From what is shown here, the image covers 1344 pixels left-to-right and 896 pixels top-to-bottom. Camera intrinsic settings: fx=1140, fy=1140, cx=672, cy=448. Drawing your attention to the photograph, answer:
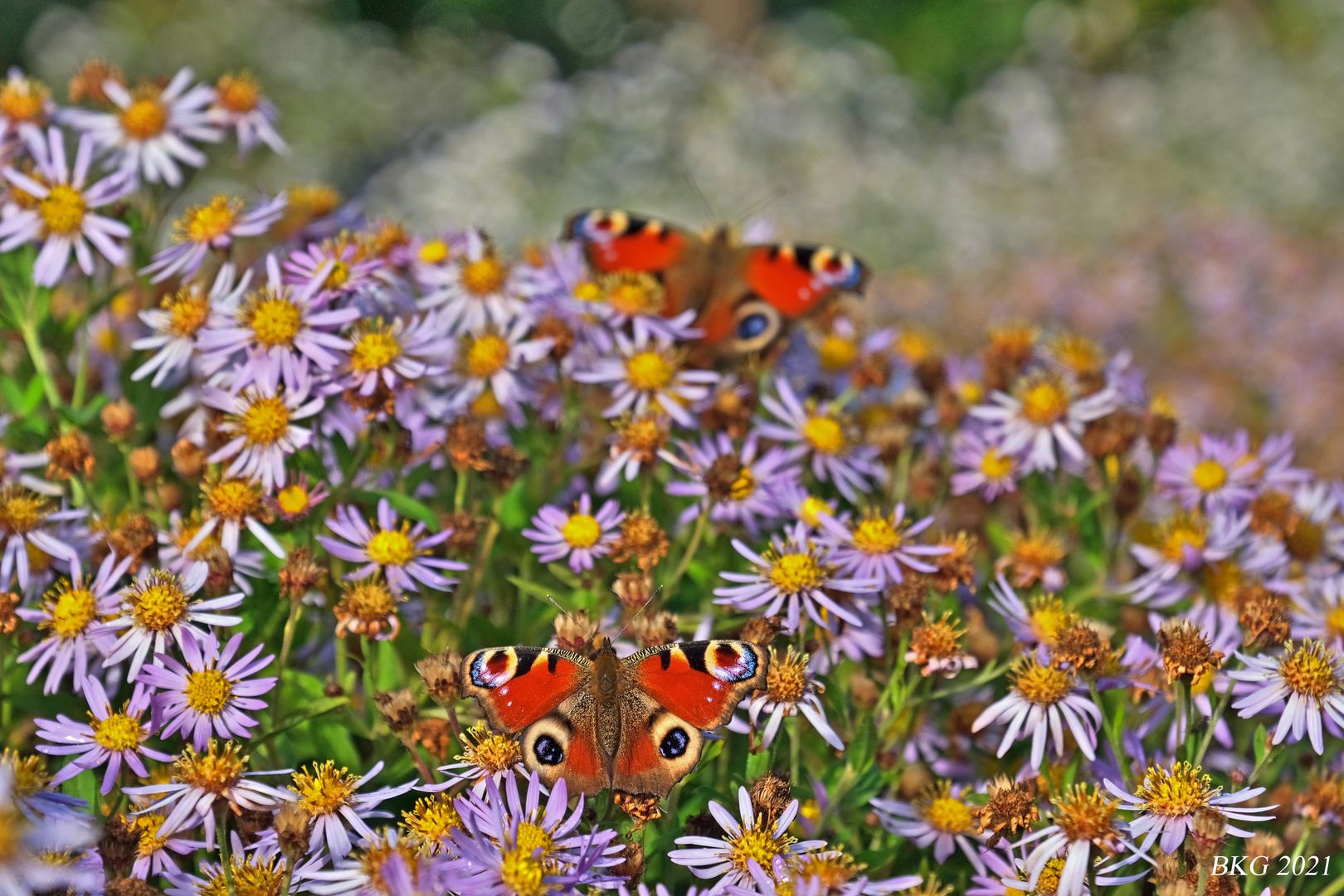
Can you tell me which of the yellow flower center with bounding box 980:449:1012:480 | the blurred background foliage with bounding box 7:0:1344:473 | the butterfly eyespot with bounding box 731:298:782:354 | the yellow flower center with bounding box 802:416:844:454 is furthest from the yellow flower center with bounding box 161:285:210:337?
the blurred background foliage with bounding box 7:0:1344:473

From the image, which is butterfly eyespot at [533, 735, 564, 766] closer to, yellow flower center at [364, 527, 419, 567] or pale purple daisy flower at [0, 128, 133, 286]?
yellow flower center at [364, 527, 419, 567]

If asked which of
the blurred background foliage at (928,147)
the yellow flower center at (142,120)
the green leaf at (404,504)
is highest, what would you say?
the yellow flower center at (142,120)

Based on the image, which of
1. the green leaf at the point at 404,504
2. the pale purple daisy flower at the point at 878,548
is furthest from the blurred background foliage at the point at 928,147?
the green leaf at the point at 404,504

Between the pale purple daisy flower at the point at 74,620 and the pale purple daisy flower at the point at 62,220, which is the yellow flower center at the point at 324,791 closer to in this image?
the pale purple daisy flower at the point at 74,620

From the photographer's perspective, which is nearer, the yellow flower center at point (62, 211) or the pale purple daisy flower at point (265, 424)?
the pale purple daisy flower at point (265, 424)

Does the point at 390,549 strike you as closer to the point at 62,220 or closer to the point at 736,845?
the point at 736,845

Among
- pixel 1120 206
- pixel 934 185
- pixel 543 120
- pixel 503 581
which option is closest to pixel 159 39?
pixel 543 120
